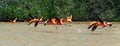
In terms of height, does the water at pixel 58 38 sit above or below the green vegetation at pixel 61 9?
above

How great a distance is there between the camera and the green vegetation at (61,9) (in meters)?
41.0

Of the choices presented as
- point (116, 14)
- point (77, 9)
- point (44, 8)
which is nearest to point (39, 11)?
point (44, 8)

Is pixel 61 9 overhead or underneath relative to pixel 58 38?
underneath

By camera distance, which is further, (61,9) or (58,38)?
(61,9)

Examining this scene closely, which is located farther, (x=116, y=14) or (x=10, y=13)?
(x=116, y=14)

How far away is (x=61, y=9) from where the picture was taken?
42.5 meters

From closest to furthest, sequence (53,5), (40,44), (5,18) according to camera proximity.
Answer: (40,44), (5,18), (53,5)

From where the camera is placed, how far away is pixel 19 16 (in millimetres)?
40344

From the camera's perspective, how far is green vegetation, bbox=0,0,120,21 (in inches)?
1615

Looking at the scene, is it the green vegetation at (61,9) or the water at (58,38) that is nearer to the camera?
the water at (58,38)

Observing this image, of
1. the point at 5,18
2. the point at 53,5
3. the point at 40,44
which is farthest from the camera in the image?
the point at 53,5

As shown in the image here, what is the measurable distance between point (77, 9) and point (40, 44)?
31521mm

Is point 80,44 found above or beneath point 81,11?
above

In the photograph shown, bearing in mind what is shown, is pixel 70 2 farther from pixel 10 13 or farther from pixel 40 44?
pixel 40 44
